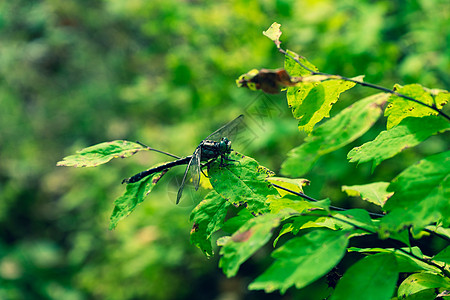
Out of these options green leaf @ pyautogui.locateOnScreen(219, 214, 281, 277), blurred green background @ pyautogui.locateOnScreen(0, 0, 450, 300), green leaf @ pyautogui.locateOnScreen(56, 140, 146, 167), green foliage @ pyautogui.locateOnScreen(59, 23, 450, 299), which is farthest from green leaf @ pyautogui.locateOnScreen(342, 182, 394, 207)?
green leaf @ pyautogui.locateOnScreen(56, 140, 146, 167)

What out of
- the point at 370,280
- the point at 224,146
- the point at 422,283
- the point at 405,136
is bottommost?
the point at 422,283

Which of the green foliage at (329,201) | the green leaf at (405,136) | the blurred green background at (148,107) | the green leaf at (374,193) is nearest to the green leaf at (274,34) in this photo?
the green foliage at (329,201)

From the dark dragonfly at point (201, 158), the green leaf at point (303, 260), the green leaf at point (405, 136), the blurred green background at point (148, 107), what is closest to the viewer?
the green leaf at point (303, 260)

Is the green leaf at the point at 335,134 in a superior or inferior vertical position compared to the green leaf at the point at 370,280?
superior

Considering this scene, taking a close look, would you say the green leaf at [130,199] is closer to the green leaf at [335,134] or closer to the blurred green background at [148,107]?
the blurred green background at [148,107]

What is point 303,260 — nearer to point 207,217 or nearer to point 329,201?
point 329,201

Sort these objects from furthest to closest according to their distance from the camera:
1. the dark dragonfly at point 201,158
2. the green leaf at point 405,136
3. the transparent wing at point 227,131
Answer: the transparent wing at point 227,131 → the dark dragonfly at point 201,158 → the green leaf at point 405,136

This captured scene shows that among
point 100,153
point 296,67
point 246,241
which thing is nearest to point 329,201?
point 246,241

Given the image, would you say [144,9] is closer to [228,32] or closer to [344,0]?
[228,32]
